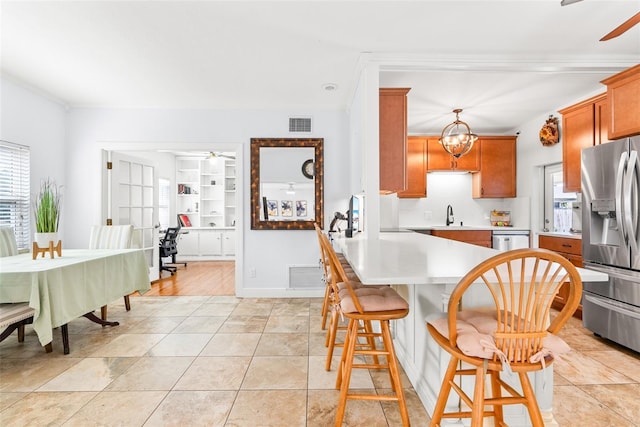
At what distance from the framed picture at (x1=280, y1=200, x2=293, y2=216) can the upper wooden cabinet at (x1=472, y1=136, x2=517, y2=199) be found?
119 inches

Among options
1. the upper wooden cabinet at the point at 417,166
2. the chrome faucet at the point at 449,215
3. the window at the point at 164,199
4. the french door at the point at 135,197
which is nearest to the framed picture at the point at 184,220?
the window at the point at 164,199

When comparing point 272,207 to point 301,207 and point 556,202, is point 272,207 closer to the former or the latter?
point 301,207

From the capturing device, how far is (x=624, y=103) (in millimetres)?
2617

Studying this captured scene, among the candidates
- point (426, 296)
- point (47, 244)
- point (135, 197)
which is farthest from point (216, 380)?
point (135, 197)

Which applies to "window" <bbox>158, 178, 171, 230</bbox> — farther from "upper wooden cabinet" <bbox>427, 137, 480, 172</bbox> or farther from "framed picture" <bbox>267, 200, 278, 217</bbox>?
"upper wooden cabinet" <bbox>427, 137, 480, 172</bbox>

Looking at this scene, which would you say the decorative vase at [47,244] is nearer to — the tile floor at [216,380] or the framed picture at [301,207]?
the tile floor at [216,380]

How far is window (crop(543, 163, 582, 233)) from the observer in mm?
4156

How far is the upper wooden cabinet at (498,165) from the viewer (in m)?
4.86

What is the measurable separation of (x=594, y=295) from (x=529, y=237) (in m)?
1.93

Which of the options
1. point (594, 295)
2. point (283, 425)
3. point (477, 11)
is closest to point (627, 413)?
point (594, 295)

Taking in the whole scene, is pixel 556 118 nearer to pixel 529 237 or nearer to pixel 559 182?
pixel 559 182

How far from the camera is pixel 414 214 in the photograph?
519 centimetres

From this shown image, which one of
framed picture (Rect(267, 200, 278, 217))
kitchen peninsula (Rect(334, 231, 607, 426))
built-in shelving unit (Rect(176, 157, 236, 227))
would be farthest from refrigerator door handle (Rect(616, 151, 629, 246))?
built-in shelving unit (Rect(176, 157, 236, 227))

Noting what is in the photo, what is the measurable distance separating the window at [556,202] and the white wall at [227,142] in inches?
113
